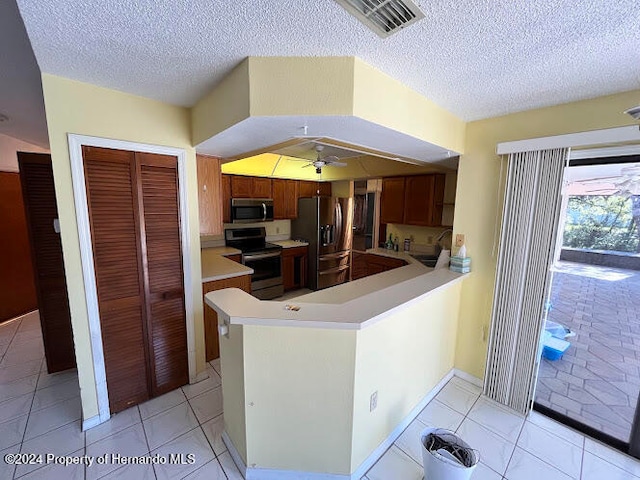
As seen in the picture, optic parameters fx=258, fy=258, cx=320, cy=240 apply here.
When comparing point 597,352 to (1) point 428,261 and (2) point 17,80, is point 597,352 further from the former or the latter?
(2) point 17,80

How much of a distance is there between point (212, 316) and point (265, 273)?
155 cm

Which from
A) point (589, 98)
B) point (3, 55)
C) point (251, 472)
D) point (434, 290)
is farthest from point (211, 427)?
point (589, 98)

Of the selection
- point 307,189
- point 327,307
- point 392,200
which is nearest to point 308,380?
point 327,307

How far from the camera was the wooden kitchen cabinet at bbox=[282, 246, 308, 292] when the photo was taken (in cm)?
467

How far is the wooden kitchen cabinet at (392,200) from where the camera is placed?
3906 millimetres

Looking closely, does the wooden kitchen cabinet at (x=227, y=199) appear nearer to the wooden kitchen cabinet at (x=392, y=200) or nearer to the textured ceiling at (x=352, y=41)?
the textured ceiling at (x=352, y=41)

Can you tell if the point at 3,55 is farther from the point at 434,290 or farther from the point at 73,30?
the point at 434,290

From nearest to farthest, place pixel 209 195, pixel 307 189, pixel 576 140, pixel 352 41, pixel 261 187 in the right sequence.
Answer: pixel 352 41 < pixel 576 140 < pixel 209 195 < pixel 261 187 < pixel 307 189

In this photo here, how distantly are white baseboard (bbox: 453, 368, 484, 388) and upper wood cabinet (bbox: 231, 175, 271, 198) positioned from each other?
3.61 meters

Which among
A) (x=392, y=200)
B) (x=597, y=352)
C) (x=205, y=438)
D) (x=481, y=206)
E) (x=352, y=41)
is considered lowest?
(x=205, y=438)

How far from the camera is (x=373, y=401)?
1.63 m

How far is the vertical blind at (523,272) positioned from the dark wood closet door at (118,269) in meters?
2.98

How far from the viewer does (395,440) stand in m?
1.86

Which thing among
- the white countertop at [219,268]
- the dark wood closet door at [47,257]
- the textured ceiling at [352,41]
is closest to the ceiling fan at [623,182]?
the textured ceiling at [352,41]
